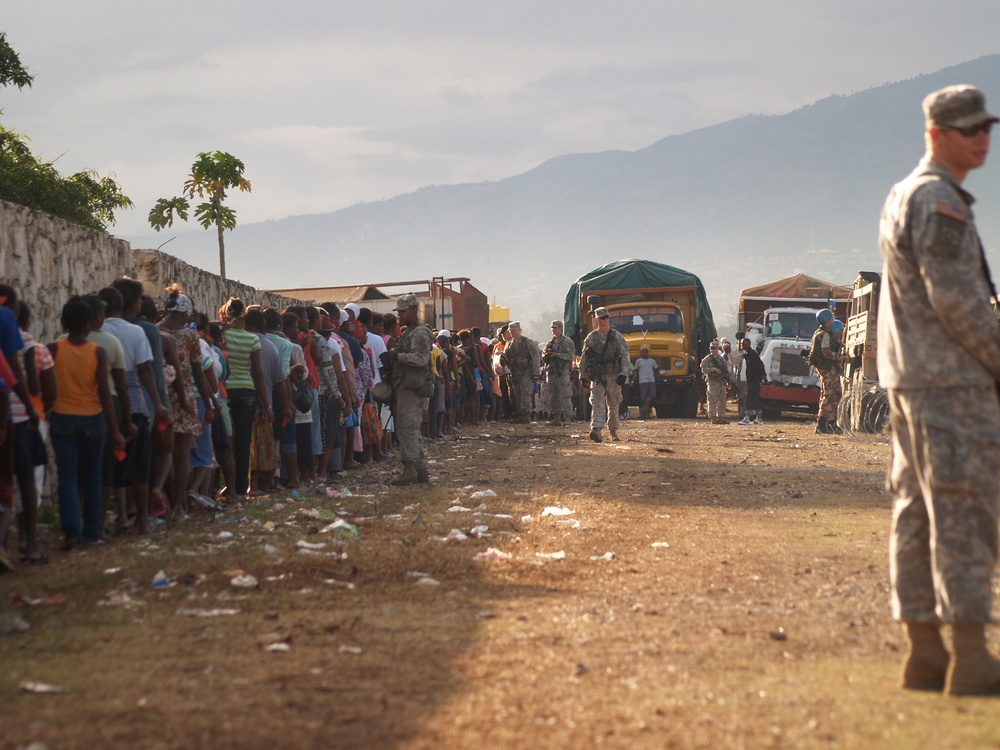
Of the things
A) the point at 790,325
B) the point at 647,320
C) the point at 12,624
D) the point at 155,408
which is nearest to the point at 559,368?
the point at 647,320

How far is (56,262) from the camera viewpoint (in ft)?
35.0

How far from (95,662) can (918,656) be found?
308 centimetres

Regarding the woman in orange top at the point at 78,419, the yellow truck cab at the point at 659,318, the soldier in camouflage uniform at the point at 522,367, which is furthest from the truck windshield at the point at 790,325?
the woman in orange top at the point at 78,419

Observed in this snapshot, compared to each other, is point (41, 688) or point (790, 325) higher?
point (790, 325)

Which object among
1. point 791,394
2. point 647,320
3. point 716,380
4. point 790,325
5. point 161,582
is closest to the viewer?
point 161,582

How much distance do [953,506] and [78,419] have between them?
549 cm

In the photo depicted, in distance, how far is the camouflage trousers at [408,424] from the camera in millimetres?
12133

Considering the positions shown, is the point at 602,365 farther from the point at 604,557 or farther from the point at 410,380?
the point at 604,557

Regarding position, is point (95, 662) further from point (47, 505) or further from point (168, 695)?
point (47, 505)

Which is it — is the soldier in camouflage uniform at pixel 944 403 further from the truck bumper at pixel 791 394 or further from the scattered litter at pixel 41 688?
the truck bumper at pixel 791 394

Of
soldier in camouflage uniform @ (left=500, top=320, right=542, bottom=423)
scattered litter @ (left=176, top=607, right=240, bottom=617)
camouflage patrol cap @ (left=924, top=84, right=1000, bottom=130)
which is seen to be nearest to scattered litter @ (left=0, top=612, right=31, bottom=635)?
scattered litter @ (left=176, top=607, right=240, bottom=617)

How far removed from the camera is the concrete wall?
9812 millimetres

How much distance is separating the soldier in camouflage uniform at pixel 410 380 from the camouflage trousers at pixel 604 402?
6415 mm

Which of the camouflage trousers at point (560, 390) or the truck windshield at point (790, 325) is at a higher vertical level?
the truck windshield at point (790, 325)
